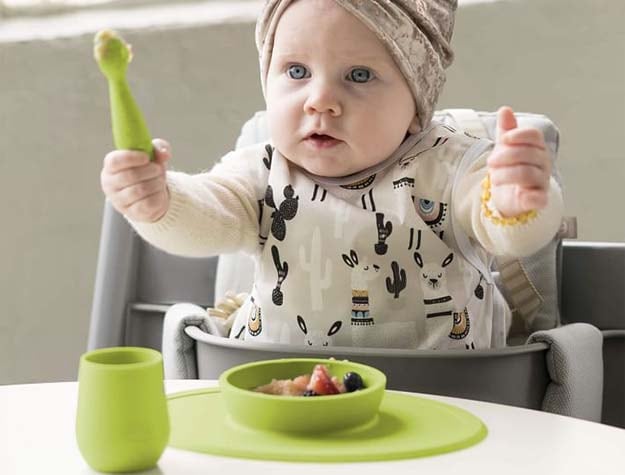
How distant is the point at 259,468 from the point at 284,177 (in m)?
0.60

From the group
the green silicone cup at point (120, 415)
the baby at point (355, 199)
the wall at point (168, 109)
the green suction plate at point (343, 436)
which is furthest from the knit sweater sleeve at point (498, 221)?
the wall at point (168, 109)

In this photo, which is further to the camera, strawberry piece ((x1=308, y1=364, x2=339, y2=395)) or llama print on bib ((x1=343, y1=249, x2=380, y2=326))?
llama print on bib ((x1=343, y1=249, x2=380, y2=326))

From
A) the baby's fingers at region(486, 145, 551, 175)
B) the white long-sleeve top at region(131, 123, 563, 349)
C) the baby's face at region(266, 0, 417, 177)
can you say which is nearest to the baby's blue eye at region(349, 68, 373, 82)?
the baby's face at region(266, 0, 417, 177)

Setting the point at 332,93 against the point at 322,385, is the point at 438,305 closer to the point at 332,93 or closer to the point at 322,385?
the point at 332,93

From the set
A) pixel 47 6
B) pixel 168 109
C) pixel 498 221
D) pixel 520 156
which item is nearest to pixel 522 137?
pixel 520 156

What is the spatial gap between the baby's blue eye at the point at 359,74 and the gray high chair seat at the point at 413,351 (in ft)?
1.13

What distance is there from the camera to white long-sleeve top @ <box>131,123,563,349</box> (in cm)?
111

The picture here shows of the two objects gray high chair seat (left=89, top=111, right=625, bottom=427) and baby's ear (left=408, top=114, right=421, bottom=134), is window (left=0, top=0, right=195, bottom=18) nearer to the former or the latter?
gray high chair seat (left=89, top=111, right=625, bottom=427)

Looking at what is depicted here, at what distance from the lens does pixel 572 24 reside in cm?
191

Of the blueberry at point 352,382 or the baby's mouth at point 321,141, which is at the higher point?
the baby's mouth at point 321,141

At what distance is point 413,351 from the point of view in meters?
0.96

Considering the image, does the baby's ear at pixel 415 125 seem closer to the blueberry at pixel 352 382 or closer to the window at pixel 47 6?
the blueberry at pixel 352 382

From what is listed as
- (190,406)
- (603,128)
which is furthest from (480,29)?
(190,406)

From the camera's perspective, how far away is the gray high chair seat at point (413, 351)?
38.1 inches
